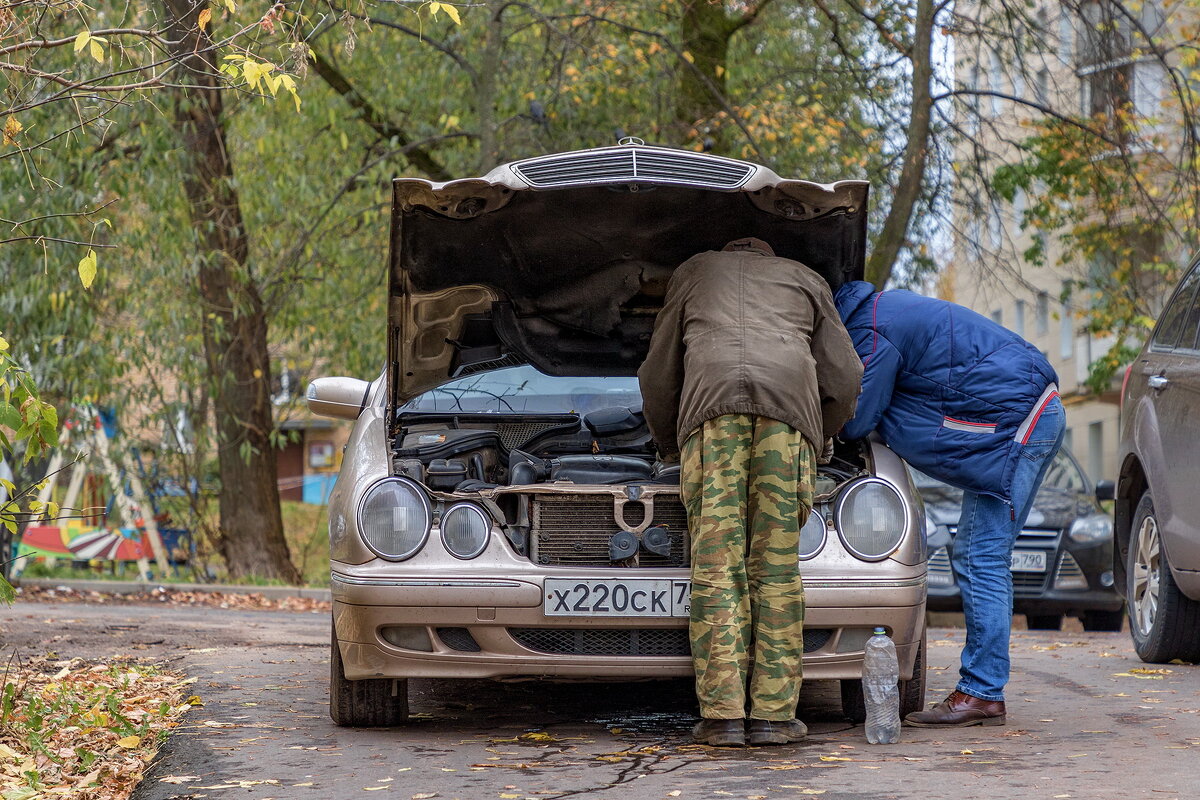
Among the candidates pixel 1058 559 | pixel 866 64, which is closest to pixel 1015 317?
pixel 866 64

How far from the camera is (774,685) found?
4574 mm

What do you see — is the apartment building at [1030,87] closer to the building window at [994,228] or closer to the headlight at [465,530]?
the building window at [994,228]

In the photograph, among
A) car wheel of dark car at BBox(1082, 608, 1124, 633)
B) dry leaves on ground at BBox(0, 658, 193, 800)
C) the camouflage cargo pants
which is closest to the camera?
dry leaves on ground at BBox(0, 658, 193, 800)

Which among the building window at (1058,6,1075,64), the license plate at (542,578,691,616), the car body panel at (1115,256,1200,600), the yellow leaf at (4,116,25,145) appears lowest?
the license plate at (542,578,691,616)

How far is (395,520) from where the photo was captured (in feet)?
15.6

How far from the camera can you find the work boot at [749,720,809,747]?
457 centimetres

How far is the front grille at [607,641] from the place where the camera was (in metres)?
4.73

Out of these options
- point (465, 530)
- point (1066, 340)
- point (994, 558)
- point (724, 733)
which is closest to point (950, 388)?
point (994, 558)

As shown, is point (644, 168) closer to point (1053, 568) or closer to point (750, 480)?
point (750, 480)

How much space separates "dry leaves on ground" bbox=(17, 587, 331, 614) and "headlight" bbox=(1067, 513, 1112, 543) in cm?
616

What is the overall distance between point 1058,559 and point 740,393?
6120mm

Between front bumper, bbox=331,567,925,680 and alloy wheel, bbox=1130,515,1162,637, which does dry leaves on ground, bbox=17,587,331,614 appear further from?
front bumper, bbox=331,567,925,680

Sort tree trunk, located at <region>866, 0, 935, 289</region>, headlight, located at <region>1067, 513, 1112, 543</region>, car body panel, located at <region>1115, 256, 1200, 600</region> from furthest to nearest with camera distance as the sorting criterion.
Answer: tree trunk, located at <region>866, 0, 935, 289</region> < headlight, located at <region>1067, 513, 1112, 543</region> < car body panel, located at <region>1115, 256, 1200, 600</region>

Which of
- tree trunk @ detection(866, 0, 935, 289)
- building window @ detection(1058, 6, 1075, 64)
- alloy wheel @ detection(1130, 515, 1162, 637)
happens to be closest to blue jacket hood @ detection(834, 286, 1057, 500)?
alloy wheel @ detection(1130, 515, 1162, 637)
